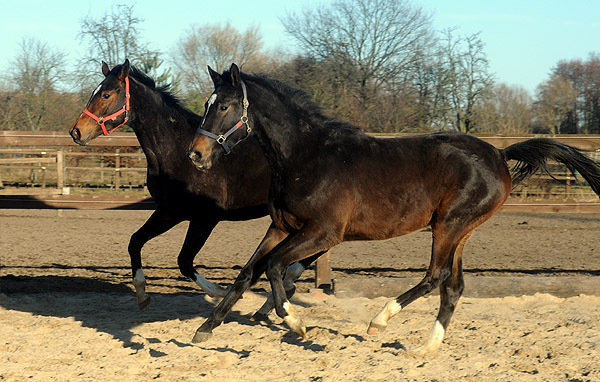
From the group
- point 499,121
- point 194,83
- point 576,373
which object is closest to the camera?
point 576,373

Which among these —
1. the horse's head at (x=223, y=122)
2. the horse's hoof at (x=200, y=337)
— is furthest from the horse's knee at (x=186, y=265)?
the horse's head at (x=223, y=122)

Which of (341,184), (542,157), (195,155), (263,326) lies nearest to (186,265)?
(263,326)

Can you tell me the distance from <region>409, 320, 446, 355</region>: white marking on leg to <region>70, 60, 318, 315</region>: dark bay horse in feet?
4.76

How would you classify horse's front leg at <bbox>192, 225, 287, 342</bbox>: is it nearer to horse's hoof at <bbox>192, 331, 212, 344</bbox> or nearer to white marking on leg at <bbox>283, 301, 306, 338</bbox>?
horse's hoof at <bbox>192, 331, 212, 344</bbox>

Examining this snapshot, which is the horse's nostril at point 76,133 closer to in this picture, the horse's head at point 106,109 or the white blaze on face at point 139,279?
the horse's head at point 106,109

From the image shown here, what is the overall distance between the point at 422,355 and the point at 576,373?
0.86 m

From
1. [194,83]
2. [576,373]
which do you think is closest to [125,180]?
[576,373]

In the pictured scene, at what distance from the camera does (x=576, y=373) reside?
3457 mm

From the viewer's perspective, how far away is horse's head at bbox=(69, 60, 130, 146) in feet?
16.6

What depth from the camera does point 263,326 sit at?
4711mm

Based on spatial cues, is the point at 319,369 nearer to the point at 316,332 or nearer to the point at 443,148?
the point at 316,332

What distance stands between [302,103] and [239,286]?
131 cm

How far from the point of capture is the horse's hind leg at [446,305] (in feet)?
13.0

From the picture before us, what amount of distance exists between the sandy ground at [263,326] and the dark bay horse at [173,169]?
593 mm
